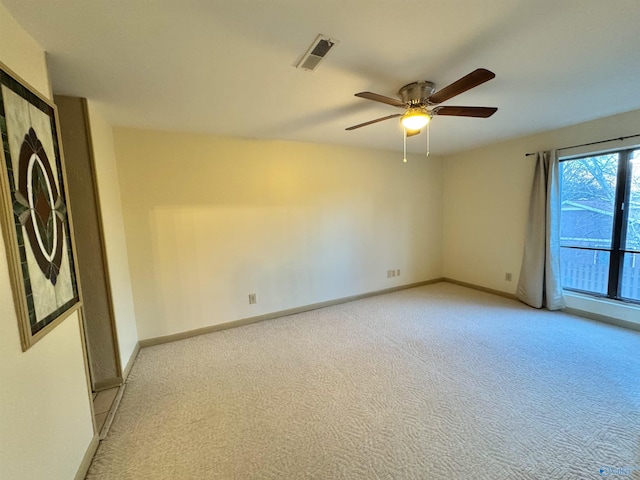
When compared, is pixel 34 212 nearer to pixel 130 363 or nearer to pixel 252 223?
pixel 130 363

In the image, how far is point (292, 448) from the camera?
1.57 metres

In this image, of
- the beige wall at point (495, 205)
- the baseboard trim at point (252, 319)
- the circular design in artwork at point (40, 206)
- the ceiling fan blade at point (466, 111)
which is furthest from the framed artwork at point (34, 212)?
A: the beige wall at point (495, 205)

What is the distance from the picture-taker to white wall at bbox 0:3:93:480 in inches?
38.5

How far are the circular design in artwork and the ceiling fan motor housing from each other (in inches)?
88.8

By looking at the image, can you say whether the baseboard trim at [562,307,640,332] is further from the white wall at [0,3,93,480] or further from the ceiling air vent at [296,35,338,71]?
the white wall at [0,3,93,480]

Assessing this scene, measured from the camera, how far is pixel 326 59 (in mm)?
1637

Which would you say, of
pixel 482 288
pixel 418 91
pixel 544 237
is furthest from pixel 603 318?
pixel 418 91

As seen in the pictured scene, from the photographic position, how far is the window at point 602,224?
2961 mm

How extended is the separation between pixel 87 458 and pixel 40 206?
4.68ft

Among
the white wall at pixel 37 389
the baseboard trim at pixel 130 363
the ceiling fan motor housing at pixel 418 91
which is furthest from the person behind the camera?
the baseboard trim at pixel 130 363

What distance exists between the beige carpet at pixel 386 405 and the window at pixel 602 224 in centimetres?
63

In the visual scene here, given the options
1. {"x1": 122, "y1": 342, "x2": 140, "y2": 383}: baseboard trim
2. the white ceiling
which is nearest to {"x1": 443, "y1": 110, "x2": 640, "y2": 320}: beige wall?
the white ceiling

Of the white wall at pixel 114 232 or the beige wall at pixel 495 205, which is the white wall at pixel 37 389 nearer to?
the white wall at pixel 114 232

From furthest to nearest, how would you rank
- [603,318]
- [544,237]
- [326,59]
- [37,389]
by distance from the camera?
1. [544,237]
2. [603,318]
3. [326,59]
4. [37,389]
